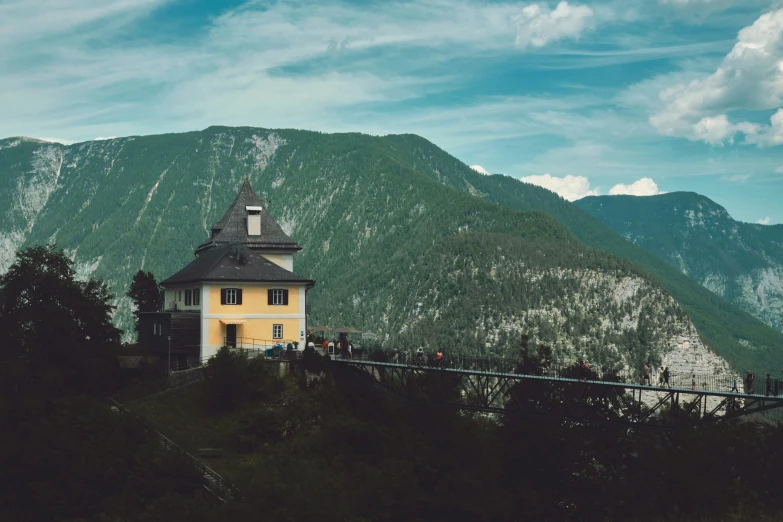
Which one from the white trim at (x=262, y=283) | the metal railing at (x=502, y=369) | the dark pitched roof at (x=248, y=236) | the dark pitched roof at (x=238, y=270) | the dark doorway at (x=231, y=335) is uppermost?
the dark pitched roof at (x=248, y=236)

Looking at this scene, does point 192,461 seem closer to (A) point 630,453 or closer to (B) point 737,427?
(A) point 630,453

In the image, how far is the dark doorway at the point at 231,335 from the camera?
76.7 metres

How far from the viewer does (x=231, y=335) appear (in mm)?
76812

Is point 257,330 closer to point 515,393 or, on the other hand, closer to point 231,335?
point 231,335

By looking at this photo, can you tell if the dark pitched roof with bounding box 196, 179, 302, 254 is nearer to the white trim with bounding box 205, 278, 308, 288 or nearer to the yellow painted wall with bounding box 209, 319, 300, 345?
the white trim with bounding box 205, 278, 308, 288

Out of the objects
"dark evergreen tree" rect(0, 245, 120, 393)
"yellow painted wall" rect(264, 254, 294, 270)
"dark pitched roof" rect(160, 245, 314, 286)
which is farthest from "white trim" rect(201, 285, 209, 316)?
"yellow painted wall" rect(264, 254, 294, 270)

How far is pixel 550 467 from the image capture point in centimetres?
7819

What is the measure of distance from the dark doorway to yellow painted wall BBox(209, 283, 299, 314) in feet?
4.01

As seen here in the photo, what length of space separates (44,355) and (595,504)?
143ft

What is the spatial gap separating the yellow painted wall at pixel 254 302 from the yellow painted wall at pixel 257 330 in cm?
79

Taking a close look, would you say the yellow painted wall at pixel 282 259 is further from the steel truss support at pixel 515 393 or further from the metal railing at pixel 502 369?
the metal railing at pixel 502 369

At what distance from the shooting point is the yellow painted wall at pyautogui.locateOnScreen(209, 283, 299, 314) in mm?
76438

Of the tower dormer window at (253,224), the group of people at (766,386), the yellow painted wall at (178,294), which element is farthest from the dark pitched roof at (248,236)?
the group of people at (766,386)

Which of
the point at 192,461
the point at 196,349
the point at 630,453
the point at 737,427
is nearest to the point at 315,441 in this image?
the point at 192,461
